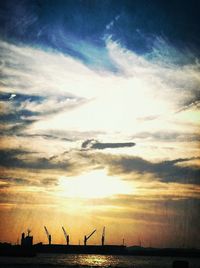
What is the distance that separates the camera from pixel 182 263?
119ft
